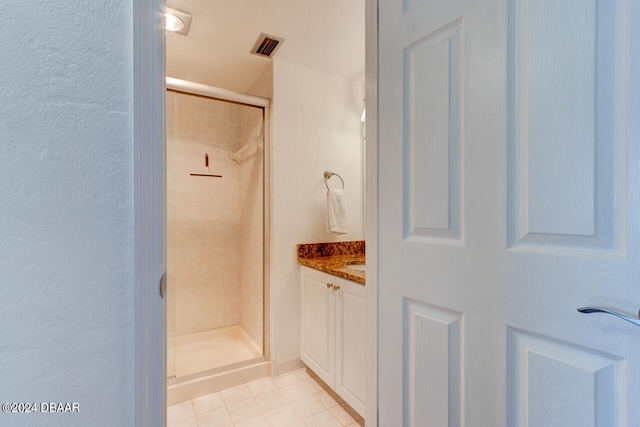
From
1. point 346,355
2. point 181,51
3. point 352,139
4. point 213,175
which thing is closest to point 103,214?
point 346,355

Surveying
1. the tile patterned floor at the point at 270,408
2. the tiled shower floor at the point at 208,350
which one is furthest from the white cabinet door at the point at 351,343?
the tiled shower floor at the point at 208,350

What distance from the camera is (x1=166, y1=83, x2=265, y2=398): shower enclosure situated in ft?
7.34

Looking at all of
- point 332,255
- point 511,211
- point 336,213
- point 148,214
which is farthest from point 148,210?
point 332,255

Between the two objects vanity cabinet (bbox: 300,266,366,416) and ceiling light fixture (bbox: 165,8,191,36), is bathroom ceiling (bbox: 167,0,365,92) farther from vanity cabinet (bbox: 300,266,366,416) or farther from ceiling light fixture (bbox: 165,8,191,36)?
vanity cabinet (bbox: 300,266,366,416)

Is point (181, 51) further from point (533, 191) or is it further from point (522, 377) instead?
point (522, 377)

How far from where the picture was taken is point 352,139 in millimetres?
2268

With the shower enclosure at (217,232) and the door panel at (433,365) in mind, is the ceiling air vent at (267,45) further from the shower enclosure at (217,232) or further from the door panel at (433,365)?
the door panel at (433,365)

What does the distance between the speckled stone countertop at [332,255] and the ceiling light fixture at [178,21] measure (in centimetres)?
149

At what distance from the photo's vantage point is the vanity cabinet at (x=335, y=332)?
1.48 meters

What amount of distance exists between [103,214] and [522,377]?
0.94 m

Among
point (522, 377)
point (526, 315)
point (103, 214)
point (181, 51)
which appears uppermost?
point (181, 51)

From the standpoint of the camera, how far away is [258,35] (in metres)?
1.69

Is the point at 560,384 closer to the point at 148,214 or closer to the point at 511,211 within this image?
the point at 511,211

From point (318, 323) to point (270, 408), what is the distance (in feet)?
1.79
